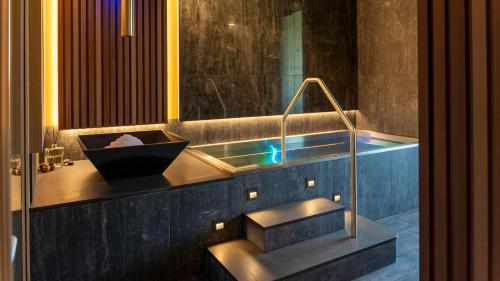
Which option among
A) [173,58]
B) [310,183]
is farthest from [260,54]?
[310,183]

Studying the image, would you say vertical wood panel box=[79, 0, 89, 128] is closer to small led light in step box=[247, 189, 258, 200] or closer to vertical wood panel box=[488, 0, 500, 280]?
small led light in step box=[247, 189, 258, 200]

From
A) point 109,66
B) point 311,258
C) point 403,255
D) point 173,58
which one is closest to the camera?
point 311,258

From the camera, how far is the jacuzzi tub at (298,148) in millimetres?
3524

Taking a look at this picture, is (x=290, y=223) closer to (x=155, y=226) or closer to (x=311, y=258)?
(x=311, y=258)

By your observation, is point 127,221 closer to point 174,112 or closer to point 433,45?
point 174,112

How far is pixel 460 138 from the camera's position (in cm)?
60

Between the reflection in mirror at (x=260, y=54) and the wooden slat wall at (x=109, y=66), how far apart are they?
334 mm

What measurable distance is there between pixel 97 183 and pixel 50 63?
1.48 metres

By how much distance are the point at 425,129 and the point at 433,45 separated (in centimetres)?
15

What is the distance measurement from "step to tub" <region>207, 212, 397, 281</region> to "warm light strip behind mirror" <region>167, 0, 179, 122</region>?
1961mm

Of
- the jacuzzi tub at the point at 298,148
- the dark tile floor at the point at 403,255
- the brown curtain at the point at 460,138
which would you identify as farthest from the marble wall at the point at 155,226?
the brown curtain at the point at 460,138

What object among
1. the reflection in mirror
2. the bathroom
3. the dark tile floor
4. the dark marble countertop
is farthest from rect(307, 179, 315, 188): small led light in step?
the reflection in mirror

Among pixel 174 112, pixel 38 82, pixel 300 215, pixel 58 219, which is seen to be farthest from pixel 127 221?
pixel 174 112

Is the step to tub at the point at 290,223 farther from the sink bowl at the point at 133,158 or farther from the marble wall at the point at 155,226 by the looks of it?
the sink bowl at the point at 133,158
